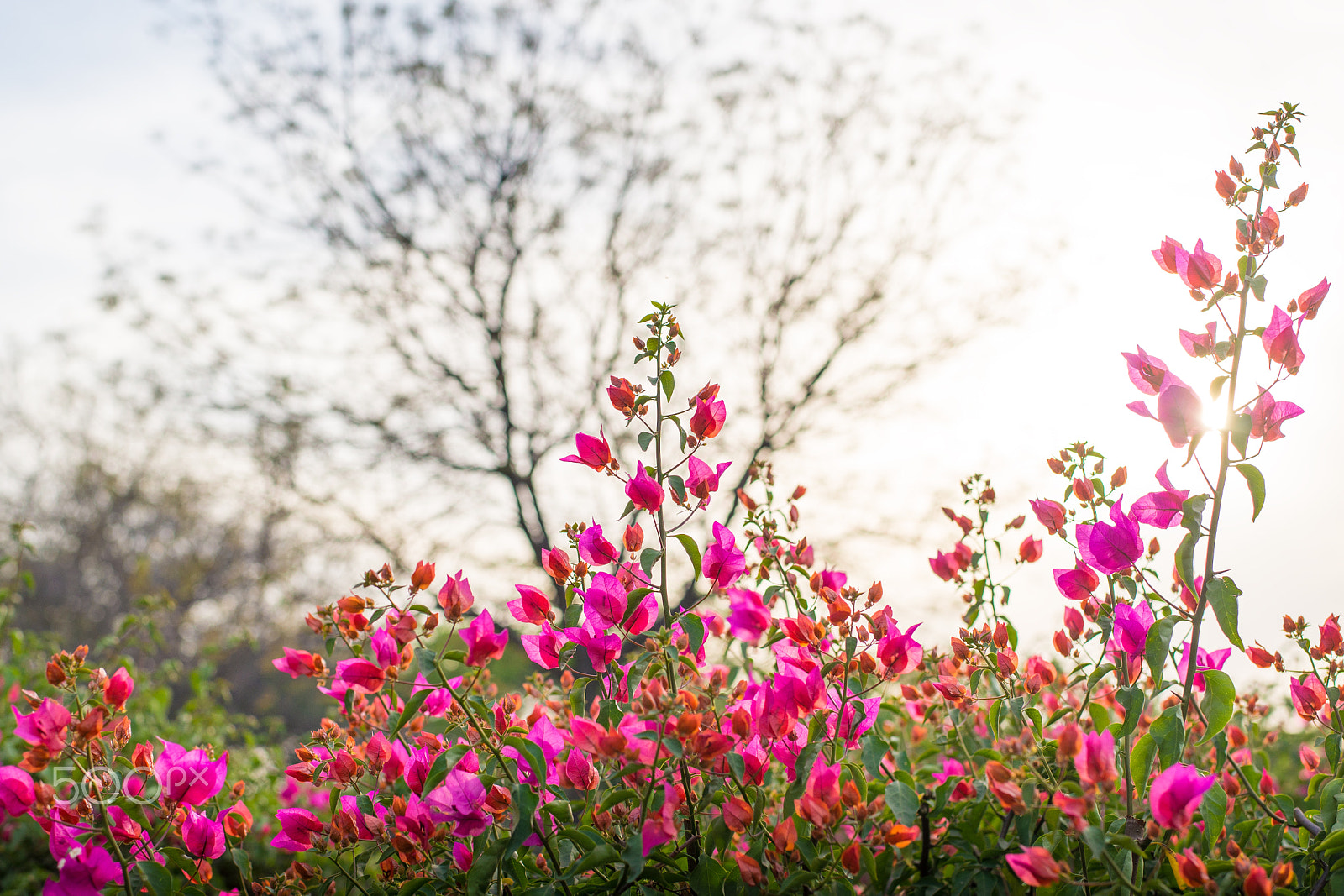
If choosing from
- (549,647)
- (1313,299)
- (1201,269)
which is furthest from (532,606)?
(1313,299)

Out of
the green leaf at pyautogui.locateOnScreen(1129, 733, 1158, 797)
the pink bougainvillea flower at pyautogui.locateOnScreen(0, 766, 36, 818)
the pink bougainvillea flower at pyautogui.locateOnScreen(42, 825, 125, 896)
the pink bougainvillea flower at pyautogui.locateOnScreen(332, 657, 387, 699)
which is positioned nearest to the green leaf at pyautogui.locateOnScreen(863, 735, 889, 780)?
the green leaf at pyautogui.locateOnScreen(1129, 733, 1158, 797)

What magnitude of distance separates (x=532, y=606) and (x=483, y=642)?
0.08 m

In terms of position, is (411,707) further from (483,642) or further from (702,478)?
(702,478)

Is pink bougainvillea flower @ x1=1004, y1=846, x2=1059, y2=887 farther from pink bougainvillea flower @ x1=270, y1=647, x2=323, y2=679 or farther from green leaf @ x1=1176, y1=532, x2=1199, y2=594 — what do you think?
pink bougainvillea flower @ x1=270, y1=647, x2=323, y2=679

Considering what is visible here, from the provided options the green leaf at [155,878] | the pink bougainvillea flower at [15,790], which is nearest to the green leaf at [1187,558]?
the green leaf at [155,878]

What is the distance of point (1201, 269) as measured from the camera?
0.96 meters

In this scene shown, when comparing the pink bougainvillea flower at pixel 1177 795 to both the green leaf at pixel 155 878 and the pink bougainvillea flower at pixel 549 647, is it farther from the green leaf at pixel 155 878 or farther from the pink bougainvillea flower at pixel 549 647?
the green leaf at pixel 155 878

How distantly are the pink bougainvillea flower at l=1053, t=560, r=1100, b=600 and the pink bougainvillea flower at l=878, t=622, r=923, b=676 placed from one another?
0.21 m

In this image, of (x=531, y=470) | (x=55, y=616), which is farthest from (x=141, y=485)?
(x=531, y=470)

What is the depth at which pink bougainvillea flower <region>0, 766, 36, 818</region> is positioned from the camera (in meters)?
1.08

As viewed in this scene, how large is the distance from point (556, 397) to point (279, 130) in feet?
9.44

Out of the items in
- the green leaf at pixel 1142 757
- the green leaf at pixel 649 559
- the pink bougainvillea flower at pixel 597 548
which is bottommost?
the green leaf at pixel 1142 757

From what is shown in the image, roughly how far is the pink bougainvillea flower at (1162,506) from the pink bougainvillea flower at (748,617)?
0.46 m

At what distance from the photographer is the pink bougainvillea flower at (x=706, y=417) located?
1.08 m
